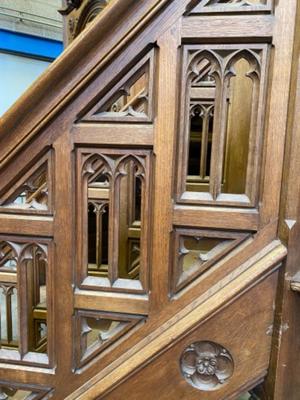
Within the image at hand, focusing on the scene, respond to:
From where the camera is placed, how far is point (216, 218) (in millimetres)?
773

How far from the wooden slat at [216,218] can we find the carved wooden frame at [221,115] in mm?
17

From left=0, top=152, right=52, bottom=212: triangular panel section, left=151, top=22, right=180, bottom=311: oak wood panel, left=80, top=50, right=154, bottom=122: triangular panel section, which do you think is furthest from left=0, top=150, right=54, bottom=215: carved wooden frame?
left=151, top=22, right=180, bottom=311: oak wood panel

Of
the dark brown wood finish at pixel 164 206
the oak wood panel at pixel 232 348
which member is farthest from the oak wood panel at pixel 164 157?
the oak wood panel at pixel 232 348

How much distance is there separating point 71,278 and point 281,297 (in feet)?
1.71

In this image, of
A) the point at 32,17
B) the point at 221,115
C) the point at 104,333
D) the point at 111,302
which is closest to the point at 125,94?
the point at 221,115

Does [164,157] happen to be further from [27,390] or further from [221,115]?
[27,390]

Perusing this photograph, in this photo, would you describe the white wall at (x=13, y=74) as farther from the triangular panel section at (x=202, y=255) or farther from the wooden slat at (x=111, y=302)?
the triangular panel section at (x=202, y=255)

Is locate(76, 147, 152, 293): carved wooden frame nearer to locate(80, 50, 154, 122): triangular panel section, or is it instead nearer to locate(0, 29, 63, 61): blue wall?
locate(80, 50, 154, 122): triangular panel section

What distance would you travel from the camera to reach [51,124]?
790 millimetres

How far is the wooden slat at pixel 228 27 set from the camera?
2.28 ft

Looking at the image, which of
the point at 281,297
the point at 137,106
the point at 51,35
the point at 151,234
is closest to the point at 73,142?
the point at 151,234

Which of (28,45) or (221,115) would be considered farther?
(28,45)

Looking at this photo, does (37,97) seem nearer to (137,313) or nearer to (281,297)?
(137,313)

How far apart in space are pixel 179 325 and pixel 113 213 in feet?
1.05
